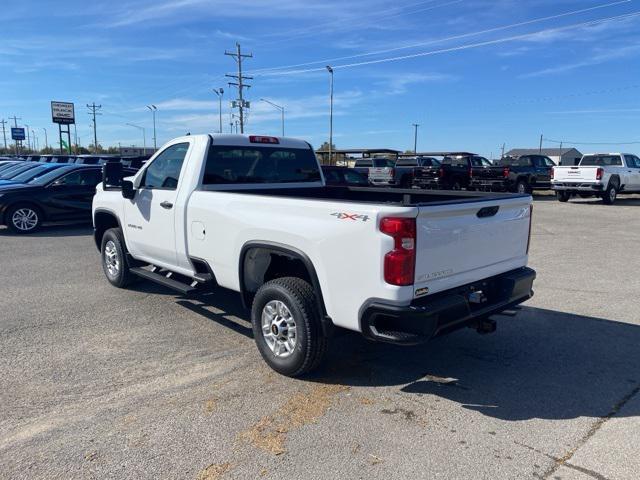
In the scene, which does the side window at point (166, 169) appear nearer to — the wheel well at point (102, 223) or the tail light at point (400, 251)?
the wheel well at point (102, 223)

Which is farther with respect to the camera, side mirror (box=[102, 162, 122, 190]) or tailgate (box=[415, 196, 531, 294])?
side mirror (box=[102, 162, 122, 190])

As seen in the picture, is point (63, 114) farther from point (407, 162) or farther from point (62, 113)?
point (407, 162)

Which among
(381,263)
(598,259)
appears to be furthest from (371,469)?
(598,259)

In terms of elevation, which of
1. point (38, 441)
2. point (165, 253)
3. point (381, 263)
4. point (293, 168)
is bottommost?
point (38, 441)

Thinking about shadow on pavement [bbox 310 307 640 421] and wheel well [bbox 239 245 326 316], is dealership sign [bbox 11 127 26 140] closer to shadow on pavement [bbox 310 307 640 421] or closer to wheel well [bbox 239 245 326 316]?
wheel well [bbox 239 245 326 316]

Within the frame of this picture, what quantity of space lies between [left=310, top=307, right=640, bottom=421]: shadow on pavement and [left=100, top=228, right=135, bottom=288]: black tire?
3.23 meters

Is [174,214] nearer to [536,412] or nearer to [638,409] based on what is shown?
[536,412]

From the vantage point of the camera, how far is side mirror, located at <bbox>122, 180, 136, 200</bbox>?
6027mm

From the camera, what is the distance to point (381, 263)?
3482mm

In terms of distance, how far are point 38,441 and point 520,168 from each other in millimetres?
24316

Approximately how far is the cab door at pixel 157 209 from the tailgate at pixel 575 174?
61.8 ft

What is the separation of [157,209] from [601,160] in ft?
69.0

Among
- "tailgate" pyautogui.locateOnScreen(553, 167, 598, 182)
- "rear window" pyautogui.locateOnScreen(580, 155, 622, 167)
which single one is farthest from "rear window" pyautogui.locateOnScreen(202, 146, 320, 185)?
"rear window" pyautogui.locateOnScreen(580, 155, 622, 167)

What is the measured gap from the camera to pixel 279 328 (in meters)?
4.31
